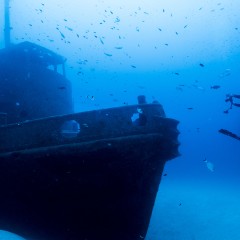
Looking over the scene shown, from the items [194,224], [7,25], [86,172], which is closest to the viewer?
[86,172]

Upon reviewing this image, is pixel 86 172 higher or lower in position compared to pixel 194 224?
higher

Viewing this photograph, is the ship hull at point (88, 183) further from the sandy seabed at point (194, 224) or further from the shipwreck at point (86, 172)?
the sandy seabed at point (194, 224)

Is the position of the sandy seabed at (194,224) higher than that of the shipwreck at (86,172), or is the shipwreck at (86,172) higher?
the shipwreck at (86,172)

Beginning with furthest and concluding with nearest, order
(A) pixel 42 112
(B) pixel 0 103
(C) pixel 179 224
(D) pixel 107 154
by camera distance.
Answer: (C) pixel 179 224, (A) pixel 42 112, (B) pixel 0 103, (D) pixel 107 154

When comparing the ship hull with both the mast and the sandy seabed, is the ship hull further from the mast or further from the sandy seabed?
the mast

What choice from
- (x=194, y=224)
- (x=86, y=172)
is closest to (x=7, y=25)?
(x=86, y=172)

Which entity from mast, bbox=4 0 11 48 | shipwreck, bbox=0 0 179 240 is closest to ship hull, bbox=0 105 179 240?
shipwreck, bbox=0 0 179 240

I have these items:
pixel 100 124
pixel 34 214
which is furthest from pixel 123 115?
pixel 34 214

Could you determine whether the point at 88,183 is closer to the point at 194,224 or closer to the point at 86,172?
the point at 86,172

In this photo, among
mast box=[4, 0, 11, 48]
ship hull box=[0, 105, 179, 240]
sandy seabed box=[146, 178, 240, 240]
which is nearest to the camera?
ship hull box=[0, 105, 179, 240]

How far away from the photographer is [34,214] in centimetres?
687

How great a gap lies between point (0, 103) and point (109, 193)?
240 inches

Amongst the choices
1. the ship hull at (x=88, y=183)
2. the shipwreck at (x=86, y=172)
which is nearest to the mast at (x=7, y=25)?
the shipwreck at (x=86, y=172)

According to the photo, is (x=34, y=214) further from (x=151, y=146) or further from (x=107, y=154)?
(x=151, y=146)
